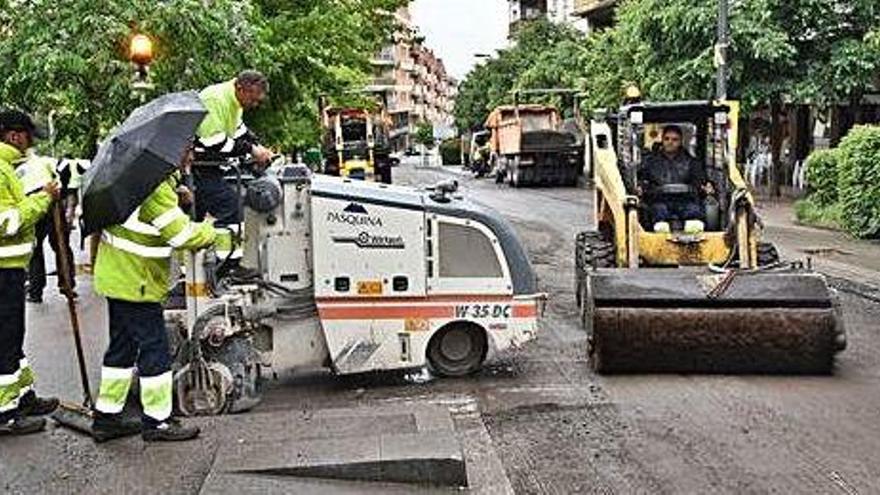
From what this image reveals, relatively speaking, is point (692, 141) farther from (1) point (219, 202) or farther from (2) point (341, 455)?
(2) point (341, 455)

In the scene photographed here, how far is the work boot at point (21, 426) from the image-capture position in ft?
24.2

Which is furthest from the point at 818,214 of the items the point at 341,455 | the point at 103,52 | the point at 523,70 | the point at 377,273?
the point at 523,70

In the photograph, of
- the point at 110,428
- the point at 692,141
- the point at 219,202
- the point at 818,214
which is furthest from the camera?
the point at 818,214

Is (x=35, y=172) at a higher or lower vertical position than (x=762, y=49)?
lower

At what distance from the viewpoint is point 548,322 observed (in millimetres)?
11188

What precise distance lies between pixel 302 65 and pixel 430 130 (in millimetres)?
91205

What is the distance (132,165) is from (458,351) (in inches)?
117

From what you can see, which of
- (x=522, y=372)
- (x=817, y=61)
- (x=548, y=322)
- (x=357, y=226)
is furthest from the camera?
(x=817, y=61)

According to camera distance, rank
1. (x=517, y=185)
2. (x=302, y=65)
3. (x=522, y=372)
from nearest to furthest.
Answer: (x=522, y=372) < (x=302, y=65) < (x=517, y=185)

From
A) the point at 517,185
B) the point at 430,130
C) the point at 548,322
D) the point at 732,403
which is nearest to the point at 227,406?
the point at 732,403

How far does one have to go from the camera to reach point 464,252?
27.9 feet

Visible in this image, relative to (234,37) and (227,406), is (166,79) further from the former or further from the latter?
(227,406)

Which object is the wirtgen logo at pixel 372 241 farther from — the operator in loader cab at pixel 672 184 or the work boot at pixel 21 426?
the operator in loader cab at pixel 672 184

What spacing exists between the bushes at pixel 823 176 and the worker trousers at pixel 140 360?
17152 millimetres
